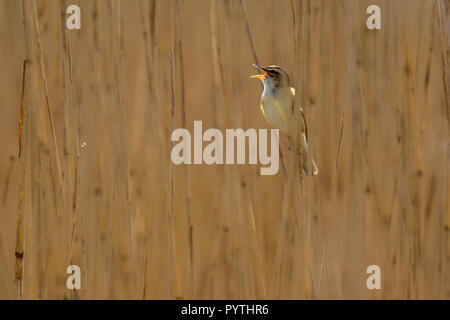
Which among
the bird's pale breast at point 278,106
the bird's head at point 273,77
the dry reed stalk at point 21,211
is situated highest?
the bird's head at point 273,77

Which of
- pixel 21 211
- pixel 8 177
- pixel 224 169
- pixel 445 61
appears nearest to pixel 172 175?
pixel 224 169

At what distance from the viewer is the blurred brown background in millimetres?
1141

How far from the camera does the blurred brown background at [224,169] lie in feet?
3.74

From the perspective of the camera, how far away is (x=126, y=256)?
4.02 feet

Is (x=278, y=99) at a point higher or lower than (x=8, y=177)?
higher

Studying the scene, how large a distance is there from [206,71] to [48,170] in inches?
24.8

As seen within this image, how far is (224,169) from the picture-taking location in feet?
3.79

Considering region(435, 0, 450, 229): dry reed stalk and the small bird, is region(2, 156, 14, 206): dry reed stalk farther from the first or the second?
region(435, 0, 450, 229): dry reed stalk

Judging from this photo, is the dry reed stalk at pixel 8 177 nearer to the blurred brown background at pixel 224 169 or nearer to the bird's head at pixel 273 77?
the blurred brown background at pixel 224 169

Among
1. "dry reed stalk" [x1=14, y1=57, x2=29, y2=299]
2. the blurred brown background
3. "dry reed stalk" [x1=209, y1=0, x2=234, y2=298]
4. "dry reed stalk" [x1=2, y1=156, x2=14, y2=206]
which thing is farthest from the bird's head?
"dry reed stalk" [x1=2, y1=156, x2=14, y2=206]

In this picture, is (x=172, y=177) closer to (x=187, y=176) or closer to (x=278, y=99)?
(x=187, y=176)

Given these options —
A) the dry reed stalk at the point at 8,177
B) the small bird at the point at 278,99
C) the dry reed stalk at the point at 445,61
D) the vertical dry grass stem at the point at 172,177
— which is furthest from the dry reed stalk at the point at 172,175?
the dry reed stalk at the point at 445,61
